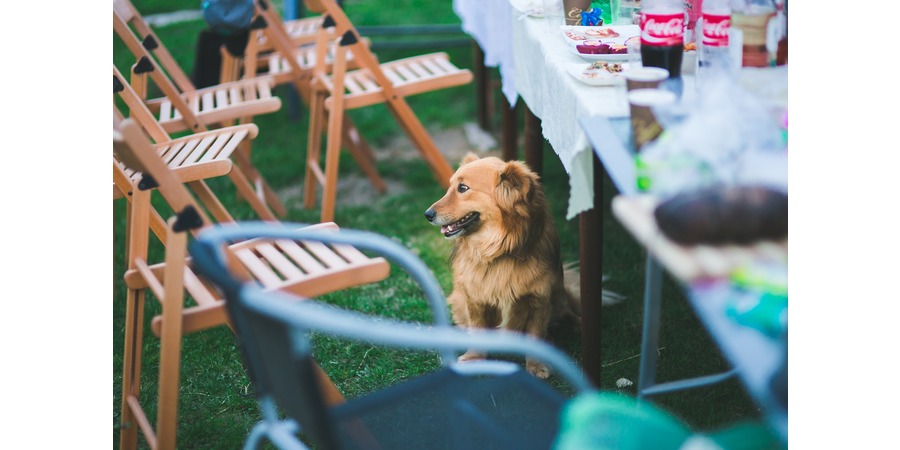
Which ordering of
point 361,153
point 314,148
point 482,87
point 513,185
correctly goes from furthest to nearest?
1. point 482,87
2. point 361,153
3. point 314,148
4. point 513,185

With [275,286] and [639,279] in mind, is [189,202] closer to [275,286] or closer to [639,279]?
[275,286]

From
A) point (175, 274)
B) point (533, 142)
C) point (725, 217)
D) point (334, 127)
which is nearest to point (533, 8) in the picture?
point (533, 142)

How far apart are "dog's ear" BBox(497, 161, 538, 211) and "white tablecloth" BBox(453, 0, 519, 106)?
33.2 inches

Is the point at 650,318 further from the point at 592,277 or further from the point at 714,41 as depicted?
the point at 714,41

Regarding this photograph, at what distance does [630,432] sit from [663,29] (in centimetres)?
92

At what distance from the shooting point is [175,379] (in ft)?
5.82

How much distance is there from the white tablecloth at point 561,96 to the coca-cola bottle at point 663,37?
11 centimetres

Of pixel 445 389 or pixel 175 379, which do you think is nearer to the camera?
pixel 445 389

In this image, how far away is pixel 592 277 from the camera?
2219 mm

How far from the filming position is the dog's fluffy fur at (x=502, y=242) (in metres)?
2.39

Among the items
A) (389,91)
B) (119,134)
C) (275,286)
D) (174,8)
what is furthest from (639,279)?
(174,8)

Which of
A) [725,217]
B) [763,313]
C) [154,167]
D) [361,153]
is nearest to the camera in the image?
[763,313]

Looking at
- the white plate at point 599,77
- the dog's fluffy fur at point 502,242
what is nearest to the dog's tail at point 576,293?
the dog's fluffy fur at point 502,242

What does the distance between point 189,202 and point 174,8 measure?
6279 mm
